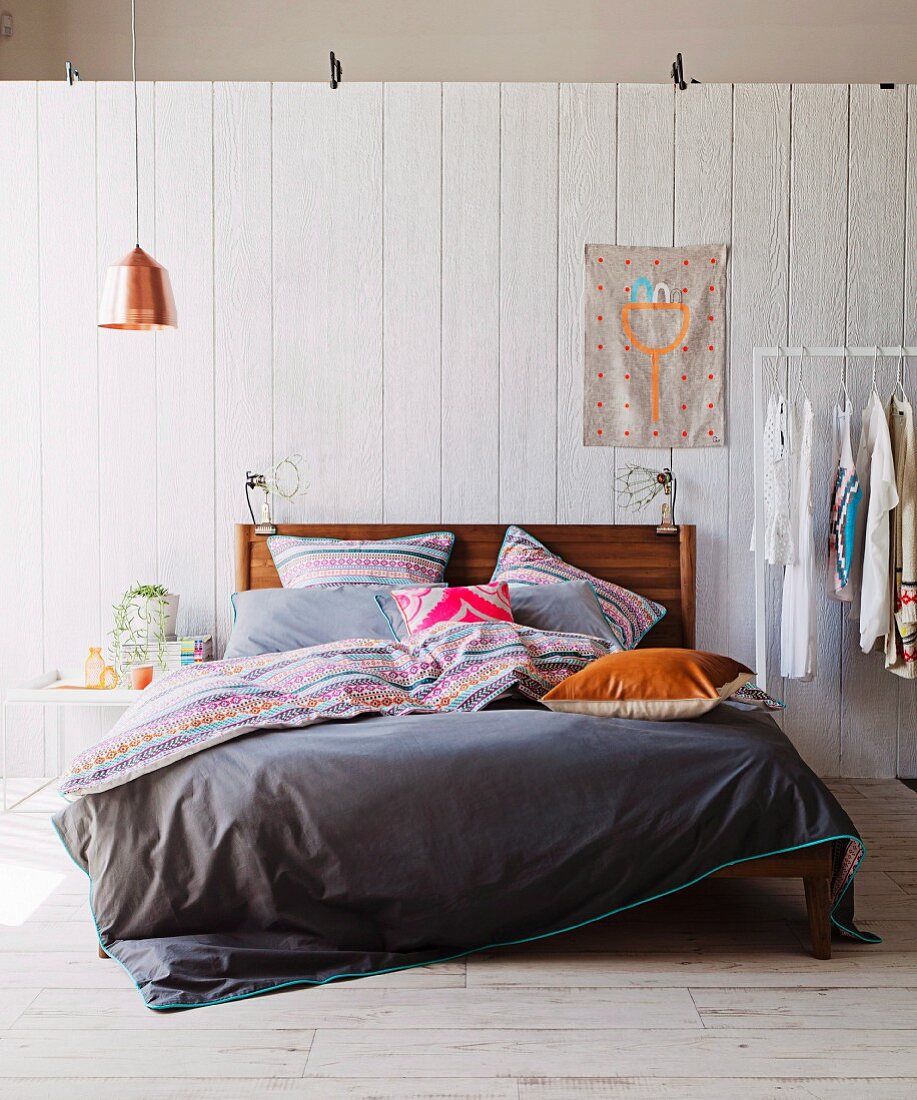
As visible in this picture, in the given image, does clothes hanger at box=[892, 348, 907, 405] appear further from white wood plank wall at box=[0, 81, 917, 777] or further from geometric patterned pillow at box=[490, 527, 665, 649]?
geometric patterned pillow at box=[490, 527, 665, 649]

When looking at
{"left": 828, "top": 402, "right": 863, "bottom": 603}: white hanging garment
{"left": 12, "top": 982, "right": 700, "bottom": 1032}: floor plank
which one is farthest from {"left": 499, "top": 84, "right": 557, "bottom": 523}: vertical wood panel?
{"left": 12, "top": 982, "right": 700, "bottom": 1032}: floor plank

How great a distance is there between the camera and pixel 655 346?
4.16 meters

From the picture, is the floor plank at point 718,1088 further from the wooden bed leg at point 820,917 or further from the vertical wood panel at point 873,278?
the vertical wood panel at point 873,278

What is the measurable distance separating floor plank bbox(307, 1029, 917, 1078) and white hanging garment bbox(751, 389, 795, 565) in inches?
77.9

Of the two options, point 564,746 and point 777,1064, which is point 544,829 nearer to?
point 564,746

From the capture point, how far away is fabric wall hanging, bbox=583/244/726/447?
4145mm

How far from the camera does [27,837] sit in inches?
138

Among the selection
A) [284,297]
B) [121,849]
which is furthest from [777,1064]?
[284,297]

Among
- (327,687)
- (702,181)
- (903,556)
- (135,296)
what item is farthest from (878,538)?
(135,296)

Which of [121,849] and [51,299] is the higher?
[51,299]

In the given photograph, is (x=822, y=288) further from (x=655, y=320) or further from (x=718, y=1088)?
(x=718, y=1088)

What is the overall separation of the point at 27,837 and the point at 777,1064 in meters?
2.47

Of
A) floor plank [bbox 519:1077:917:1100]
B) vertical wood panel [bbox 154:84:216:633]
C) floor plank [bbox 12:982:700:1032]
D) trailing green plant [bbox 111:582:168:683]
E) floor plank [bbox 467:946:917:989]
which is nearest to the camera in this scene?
floor plank [bbox 519:1077:917:1100]

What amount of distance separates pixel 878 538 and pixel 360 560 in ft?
6.07
